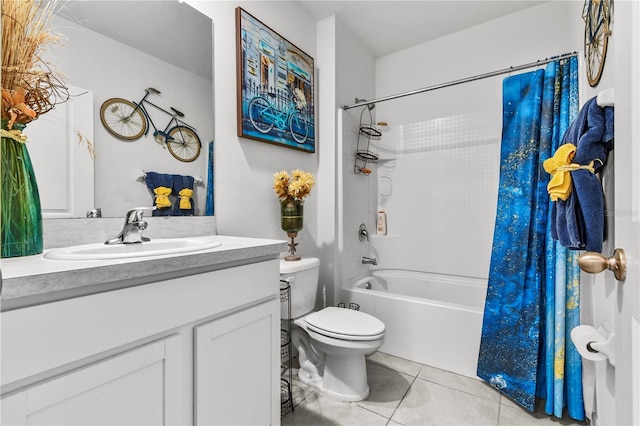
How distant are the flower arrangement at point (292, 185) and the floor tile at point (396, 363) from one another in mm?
1234

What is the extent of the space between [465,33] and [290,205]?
7.08ft

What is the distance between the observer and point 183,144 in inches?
57.6

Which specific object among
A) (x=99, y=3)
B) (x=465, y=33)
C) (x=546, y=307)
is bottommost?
(x=546, y=307)

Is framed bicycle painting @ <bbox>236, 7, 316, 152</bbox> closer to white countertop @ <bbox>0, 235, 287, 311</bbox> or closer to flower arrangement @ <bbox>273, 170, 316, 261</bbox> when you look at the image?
flower arrangement @ <bbox>273, 170, 316, 261</bbox>

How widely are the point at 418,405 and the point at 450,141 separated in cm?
204

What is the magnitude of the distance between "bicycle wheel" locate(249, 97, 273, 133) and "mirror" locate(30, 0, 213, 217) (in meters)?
0.26

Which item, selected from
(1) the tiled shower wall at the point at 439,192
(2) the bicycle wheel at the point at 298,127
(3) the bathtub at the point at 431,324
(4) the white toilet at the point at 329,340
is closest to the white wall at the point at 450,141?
(1) the tiled shower wall at the point at 439,192

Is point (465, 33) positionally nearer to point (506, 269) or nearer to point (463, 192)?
point (463, 192)

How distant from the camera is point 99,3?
1.17 metres

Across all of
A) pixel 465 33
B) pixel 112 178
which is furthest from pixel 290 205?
pixel 465 33

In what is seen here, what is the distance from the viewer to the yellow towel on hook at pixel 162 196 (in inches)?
53.4

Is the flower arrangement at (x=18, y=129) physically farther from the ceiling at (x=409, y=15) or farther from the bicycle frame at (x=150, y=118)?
the ceiling at (x=409, y=15)

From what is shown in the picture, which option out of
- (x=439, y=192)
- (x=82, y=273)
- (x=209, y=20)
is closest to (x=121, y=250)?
(x=82, y=273)

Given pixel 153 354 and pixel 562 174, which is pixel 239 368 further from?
pixel 562 174
